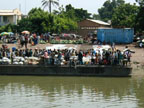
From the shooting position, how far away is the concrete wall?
81.7 feet

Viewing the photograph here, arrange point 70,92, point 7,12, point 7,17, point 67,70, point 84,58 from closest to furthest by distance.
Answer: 1. point 70,92
2. point 67,70
3. point 84,58
4. point 7,17
5. point 7,12

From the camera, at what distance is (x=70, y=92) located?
20.2 m

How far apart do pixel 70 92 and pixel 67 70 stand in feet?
17.1

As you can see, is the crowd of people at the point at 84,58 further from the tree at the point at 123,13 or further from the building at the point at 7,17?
the building at the point at 7,17

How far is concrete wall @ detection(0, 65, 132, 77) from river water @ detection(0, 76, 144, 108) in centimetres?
62

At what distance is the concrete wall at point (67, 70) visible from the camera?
24906 mm

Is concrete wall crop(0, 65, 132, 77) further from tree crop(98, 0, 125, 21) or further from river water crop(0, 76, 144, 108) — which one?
tree crop(98, 0, 125, 21)

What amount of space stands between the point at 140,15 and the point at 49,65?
17.1 metres

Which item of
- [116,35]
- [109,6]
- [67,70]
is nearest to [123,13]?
[116,35]

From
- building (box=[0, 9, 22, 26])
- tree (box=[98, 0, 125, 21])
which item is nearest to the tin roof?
building (box=[0, 9, 22, 26])

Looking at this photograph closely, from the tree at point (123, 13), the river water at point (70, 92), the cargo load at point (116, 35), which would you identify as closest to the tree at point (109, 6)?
the tree at point (123, 13)

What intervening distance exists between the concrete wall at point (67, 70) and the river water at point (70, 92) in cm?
62

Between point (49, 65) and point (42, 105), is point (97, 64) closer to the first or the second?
point (49, 65)

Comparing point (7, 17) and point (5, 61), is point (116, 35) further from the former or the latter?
point (7, 17)
